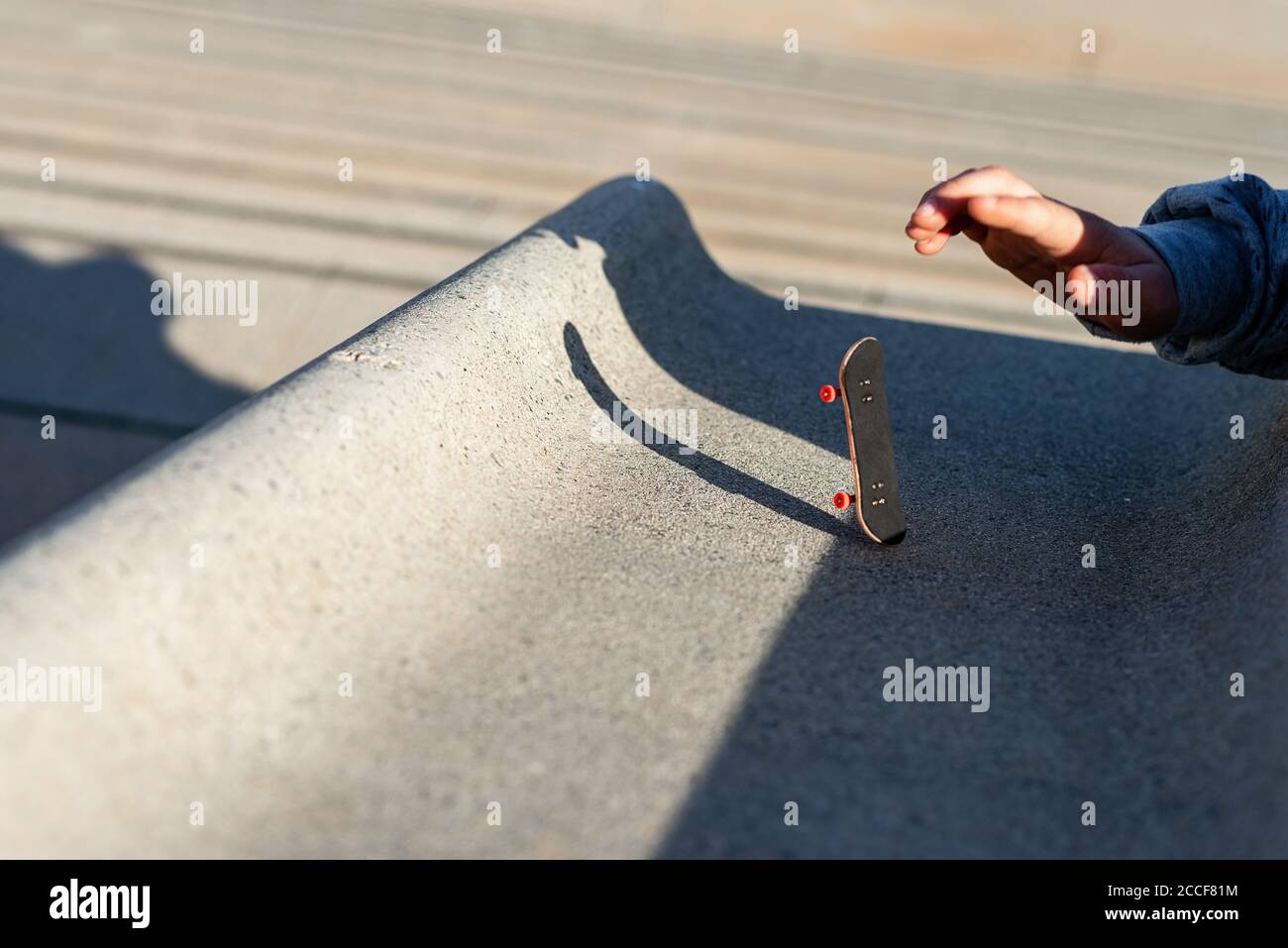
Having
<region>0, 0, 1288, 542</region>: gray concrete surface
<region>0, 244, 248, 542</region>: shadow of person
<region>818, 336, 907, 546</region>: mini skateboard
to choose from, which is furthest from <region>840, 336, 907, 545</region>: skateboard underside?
<region>0, 244, 248, 542</region>: shadow of person

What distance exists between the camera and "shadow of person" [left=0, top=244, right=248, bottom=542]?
4.70 metres

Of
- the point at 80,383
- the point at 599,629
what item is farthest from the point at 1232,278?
the point at 80,383

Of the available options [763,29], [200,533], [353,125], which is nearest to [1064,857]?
[200,533]

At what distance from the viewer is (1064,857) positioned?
1631 mm

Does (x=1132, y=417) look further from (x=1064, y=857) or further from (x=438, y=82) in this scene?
(x=438, y=82)

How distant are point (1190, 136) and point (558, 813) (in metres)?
7.18

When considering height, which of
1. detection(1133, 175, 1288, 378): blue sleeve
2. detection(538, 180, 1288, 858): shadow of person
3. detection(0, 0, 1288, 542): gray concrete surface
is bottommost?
detection(538, 180, 1288, 858): shadow of person

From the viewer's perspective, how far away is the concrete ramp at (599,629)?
1.61 metres

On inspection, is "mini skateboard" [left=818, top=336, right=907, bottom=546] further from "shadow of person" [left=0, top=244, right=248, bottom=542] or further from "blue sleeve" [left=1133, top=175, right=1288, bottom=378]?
"shadow of person" [left=0, top=244, right=248, bottom=542]

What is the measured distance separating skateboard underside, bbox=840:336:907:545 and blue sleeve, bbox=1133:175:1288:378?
59 cm

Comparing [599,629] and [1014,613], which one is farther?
[1014,613]

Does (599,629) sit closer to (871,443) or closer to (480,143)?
(871,443)

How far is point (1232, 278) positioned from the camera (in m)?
2.32

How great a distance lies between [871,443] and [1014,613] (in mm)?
415
